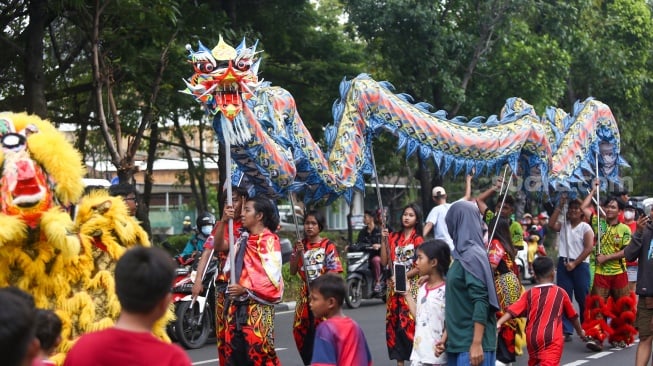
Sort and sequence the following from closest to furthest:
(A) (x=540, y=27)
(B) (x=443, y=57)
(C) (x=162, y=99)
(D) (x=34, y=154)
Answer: (D) (x=34, y=154), (C) (x=162, y=99), (B) (x=443, y=57), (A) (x=540, y=27)

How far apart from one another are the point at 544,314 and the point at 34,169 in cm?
403

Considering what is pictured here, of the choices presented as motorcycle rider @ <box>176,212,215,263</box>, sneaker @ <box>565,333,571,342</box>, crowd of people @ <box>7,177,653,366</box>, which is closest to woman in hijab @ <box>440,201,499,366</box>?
crowd of people @ <box>7,177,653,366</box>

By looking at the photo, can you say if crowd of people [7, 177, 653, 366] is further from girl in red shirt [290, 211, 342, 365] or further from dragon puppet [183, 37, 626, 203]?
dragon puppet [183, 37, 626, 203]

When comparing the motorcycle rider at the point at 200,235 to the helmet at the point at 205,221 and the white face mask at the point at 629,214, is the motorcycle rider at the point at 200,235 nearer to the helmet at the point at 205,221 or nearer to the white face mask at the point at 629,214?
the helmet at the point at 205,221

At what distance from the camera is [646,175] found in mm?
35281

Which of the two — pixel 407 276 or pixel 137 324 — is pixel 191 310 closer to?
pixel 407 276

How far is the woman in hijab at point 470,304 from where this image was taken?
232 inches

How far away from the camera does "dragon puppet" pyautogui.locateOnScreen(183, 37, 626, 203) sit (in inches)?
279

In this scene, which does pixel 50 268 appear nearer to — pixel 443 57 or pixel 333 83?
pixel 333 83

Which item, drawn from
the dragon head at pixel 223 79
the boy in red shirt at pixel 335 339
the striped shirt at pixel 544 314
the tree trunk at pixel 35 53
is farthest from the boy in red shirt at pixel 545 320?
the tree trunk at pixel 35 53

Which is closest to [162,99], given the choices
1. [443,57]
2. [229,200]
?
[443,57]

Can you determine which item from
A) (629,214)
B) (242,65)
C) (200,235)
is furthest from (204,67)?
(629,214)

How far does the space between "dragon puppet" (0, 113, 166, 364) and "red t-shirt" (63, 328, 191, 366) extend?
1.91m

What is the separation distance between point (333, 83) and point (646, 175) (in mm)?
21470
